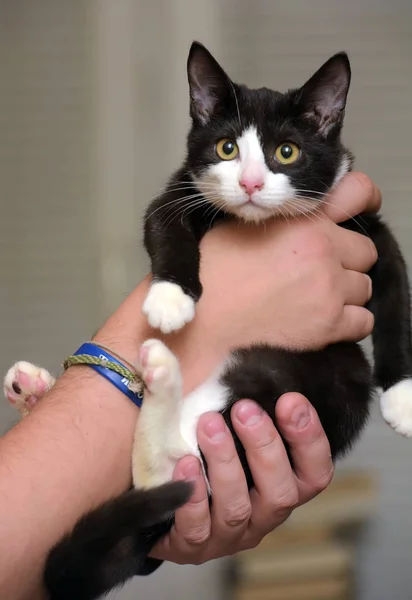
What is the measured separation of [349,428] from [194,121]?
0.67 meters

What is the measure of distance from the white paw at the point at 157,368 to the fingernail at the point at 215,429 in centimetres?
8

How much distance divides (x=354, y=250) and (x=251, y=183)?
26 centimetres

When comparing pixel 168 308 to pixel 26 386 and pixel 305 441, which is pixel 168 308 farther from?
pixel 26 386

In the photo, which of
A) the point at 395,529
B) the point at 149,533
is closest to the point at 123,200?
the point at 149,533

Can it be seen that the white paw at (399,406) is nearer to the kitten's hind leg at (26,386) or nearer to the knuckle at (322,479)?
the knuckle at (322,479)

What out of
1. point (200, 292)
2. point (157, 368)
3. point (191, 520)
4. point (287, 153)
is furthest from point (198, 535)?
point (287, 153)

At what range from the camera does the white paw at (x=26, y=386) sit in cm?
107

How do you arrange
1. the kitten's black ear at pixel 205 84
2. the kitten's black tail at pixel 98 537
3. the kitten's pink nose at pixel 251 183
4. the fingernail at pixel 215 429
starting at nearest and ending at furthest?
the kitten's black tail at pixel 98 537 → the fingernail at pixel 215 429 → the kitten's pink nose at pixel 251 183 → the kitten's black ear at pixel 205 84

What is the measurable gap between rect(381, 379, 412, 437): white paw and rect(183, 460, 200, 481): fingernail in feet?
1.34

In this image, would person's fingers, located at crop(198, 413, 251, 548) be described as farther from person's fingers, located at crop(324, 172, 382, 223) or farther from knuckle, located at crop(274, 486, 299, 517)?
person's fingers, located at crop(324, 172, 382, 223)

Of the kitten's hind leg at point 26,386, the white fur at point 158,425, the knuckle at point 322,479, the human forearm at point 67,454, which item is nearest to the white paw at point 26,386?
the kitten's hind leg at point 26,386

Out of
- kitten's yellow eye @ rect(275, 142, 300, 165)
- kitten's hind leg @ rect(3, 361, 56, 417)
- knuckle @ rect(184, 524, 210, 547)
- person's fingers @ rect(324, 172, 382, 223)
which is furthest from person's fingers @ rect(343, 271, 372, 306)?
kitten's hind leg @ rect(3, 361, 56, 417)

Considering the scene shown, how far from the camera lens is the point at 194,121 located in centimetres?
109

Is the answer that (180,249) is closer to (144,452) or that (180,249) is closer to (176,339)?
(176,339)
